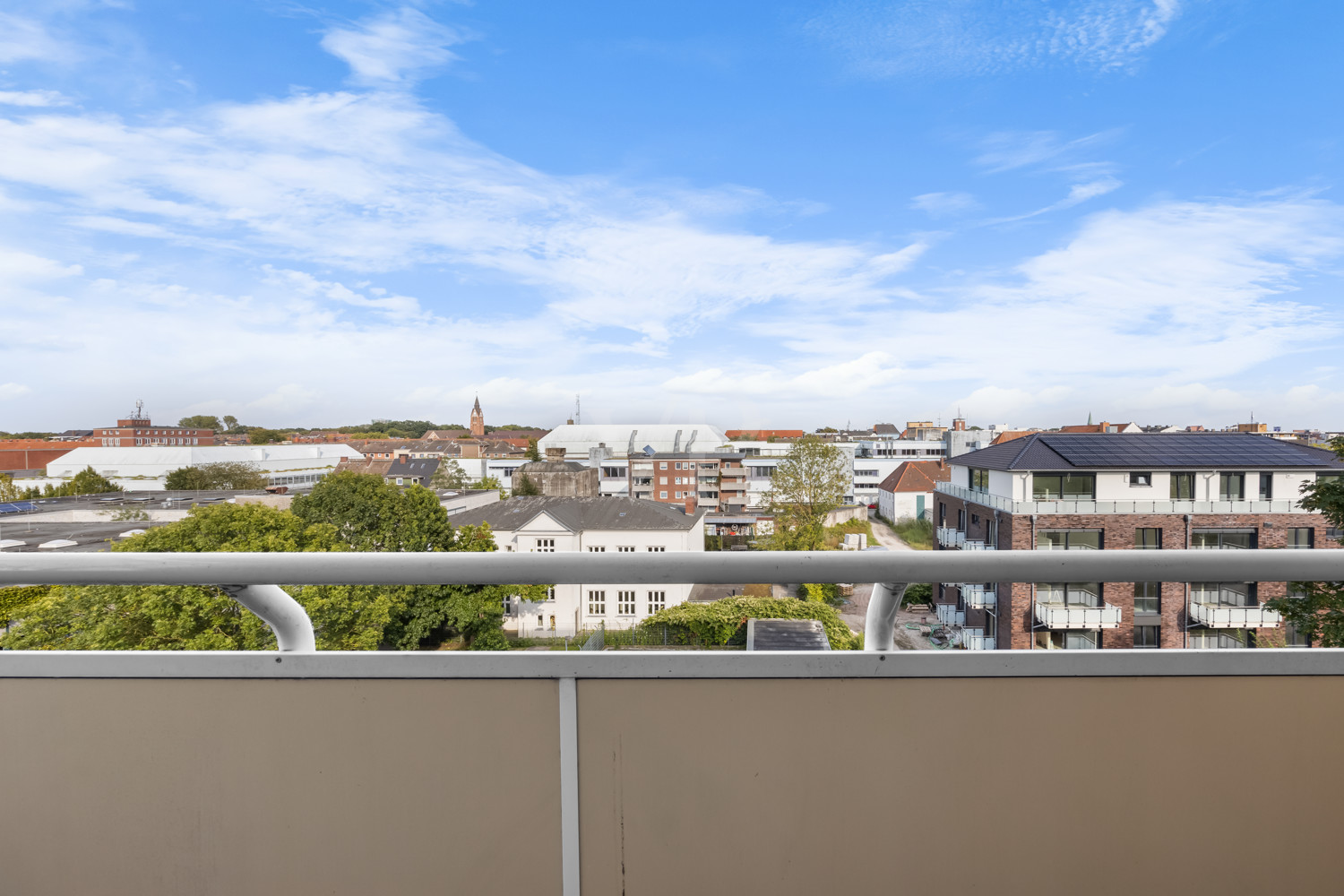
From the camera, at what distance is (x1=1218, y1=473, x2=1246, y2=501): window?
341 cm

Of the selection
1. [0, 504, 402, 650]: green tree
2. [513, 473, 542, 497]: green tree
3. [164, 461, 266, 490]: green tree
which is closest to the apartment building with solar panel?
[0, 504, 402, 650]: green tree

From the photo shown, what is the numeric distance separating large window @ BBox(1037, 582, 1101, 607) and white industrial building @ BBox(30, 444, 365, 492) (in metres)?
3.49

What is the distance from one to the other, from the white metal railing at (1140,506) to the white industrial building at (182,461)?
4169 millimetres

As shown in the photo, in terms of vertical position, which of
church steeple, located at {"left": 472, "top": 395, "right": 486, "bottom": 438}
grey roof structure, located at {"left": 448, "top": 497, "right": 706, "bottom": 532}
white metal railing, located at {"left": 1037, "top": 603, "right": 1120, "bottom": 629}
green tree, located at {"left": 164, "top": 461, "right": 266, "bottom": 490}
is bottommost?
grey roof structure, located at {"left": 448, "top": 497, "right": 706, "bottom": 532}

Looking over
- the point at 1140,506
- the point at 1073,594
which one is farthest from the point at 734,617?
the point at 1140,506

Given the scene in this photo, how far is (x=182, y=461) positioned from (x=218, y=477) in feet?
0.67

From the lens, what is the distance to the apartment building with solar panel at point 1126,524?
844 mm

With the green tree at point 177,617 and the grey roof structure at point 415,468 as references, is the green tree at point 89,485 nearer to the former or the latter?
the green tree at point 177,617

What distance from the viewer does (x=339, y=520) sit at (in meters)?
5.91

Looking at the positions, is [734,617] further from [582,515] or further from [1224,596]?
[582,515]

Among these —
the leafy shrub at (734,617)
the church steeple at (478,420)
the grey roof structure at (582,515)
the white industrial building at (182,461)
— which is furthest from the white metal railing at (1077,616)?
the church steeple at (478,420)

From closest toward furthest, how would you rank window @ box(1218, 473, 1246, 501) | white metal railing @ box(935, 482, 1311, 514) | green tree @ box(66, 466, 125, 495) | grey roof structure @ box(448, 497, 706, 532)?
green tree @ box(66, 466, 125, 495)
grey roof structure @ box(448, 497, 706, 532)
white metal railing @ box(935, 482, 1311, 514)
window @ box(1218, 473, 1246, 501)

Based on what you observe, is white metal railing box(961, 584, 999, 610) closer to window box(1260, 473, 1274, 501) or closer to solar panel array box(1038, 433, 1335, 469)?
window box(1260, 473, 1274, 501)

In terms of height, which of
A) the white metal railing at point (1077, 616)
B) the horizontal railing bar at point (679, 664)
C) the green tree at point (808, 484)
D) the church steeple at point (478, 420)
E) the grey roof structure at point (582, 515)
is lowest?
the green tree at point (808, 484)
